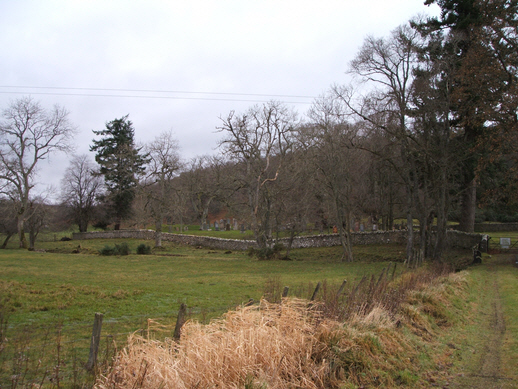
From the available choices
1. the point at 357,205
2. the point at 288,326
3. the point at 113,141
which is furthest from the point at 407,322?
the point at 113,141

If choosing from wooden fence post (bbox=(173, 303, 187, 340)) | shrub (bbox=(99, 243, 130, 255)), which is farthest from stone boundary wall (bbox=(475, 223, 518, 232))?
wooden fence post (bbox=(173, 303, 187, 340))

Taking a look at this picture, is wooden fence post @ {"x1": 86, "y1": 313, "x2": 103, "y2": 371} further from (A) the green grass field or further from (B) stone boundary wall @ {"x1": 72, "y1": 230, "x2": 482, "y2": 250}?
(B) stone boundary wall @ {"x1": 72, "y1": 230, "x2": 482, "y2": 250}

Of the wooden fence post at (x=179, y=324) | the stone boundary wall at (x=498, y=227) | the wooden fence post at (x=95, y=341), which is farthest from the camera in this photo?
the stone boundary wall at (x=498, y=227)

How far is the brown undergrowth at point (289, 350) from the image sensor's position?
4840mm

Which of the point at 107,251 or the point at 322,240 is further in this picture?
the point at 322,240

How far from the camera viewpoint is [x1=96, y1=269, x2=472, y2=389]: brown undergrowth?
191 inches

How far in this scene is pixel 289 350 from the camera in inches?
241

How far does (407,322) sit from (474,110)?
910 inches

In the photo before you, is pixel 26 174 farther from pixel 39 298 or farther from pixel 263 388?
pixel 263 388

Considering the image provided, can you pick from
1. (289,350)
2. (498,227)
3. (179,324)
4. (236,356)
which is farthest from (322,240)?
(236,356)

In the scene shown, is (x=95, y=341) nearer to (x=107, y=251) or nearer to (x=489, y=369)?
(x=489, y=369)

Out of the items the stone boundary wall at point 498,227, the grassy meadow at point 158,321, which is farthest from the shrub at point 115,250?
the stone boundary wall at point 498,227

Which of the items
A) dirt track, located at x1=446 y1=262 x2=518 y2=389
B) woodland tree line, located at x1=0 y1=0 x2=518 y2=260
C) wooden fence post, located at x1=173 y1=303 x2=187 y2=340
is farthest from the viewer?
woodland tree line, located at x1=0 y1=0 x2=518 y2=260

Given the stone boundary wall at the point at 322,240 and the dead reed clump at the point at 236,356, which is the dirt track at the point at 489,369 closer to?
the dead reed clump at the point at 236,356
